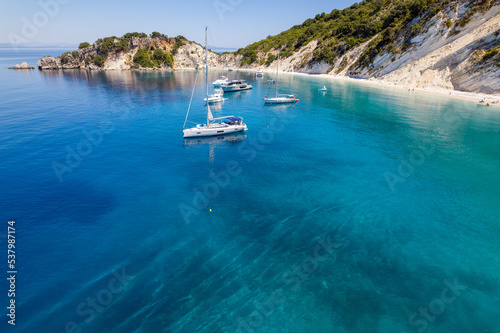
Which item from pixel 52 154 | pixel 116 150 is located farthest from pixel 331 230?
pixel 52 154

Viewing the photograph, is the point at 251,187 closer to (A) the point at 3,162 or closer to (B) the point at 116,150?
(B) the point at 116,150

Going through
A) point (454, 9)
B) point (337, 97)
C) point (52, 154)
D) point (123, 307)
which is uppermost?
point (454, 9)

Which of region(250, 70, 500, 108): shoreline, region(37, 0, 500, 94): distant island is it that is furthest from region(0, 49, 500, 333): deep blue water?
region(37, 0, 500, 94): distant island

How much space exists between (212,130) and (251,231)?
107ft

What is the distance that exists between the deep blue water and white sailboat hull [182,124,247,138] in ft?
9.96

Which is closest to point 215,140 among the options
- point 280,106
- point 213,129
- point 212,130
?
point 212,130

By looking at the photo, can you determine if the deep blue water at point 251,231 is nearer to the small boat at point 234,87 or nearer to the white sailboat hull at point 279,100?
the white sailboat hull at point 279,100

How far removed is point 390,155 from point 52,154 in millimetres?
62160

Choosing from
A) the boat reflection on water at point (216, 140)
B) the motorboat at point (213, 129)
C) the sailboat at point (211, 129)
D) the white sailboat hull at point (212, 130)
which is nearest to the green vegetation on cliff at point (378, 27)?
the motorboat at point (213, 129)

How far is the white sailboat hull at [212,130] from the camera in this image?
169 ft

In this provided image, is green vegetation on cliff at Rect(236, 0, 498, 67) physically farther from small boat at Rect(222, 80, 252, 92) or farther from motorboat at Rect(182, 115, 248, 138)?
motorboat at Rect(182, 115, 248, 138)

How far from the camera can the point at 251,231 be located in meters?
25.6

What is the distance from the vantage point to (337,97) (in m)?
101

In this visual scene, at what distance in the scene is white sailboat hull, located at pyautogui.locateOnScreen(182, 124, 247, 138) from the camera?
51.5 m
